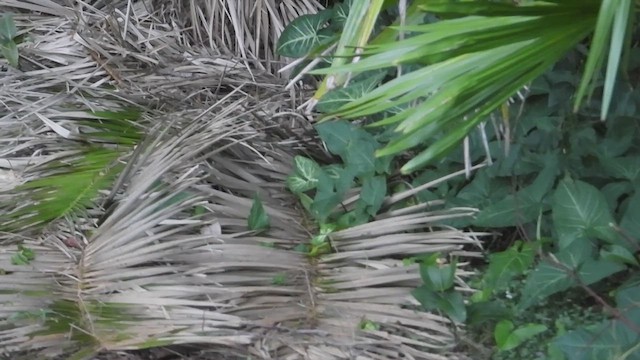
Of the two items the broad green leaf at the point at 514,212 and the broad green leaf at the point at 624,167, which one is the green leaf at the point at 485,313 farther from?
the broad green leaf at the point at 624,167

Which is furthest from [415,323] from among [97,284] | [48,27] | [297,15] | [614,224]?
[48,27]

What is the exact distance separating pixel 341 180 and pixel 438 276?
38 cm

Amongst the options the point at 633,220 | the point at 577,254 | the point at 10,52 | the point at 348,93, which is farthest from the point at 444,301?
the point at 10,52

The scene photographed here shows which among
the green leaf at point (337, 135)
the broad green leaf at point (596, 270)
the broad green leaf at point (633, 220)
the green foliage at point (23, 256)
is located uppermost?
the green leaf at point (337, 135)

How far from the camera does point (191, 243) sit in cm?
171

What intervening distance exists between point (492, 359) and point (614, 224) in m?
0.33

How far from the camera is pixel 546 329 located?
1497mm

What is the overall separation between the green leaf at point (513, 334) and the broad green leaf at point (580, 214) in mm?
168

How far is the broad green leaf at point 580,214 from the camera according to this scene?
1526 mm

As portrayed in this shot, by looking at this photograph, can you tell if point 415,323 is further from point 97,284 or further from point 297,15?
point 297,15

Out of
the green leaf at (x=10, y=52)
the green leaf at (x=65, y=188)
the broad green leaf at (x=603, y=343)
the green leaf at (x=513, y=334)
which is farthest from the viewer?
the green leaf at (x=10, y=52)

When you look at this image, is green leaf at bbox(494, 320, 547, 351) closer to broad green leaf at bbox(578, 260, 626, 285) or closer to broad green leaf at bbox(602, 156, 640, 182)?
broad green leaf at bbox(578, 260, 626, 285)

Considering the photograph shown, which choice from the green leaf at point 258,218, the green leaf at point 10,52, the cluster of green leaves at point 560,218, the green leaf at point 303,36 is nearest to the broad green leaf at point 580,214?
the cluster of green leaves at point 560,218

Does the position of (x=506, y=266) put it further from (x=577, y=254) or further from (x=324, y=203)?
(x=324, y=203)
